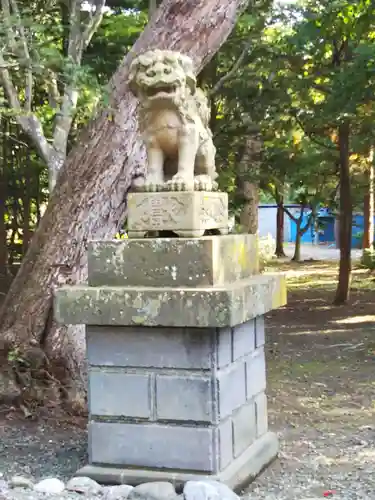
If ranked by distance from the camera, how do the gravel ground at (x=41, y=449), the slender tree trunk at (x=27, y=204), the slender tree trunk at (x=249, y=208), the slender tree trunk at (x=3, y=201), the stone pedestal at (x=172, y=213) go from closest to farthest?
the stone pedestal at (x=172, y=213), the gravel ground at (x=41, y=449), the slender tree trunk at (x=249, y=208), the slender tree trunk at (x=3, y=201), the slender tree trunk at (x=27, y=204)

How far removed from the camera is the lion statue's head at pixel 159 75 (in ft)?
16.1

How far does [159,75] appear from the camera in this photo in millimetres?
4902

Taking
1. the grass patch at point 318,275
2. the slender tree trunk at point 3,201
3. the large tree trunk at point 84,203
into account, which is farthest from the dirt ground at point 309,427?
the slender tree trunk at point 3,201

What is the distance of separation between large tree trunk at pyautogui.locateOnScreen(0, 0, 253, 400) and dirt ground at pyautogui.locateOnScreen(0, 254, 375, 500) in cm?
92

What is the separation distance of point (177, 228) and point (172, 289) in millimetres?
425

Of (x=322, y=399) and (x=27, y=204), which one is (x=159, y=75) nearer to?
(x=322, y=399)

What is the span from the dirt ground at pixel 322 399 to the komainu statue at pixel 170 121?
2.25m

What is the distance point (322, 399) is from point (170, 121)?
4.47m

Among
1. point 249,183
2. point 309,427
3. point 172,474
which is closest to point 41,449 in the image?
point 172,474

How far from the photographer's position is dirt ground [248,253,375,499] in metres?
5.39

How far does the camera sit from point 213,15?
797 cm

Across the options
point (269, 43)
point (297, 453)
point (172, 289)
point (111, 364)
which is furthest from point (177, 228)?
point (269, 43)

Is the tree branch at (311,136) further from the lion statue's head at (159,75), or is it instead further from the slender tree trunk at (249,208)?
the lion statue's head at (159,75)

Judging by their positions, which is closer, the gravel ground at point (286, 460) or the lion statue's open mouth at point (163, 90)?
the lion statue's open mouth at point (163, 90)
